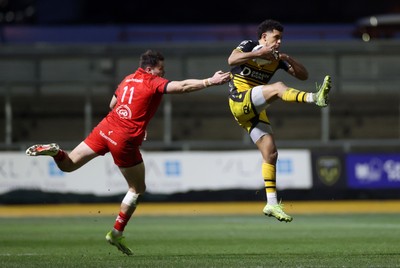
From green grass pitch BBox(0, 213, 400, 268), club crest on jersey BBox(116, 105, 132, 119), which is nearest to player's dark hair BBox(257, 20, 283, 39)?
A: club crest on jersey BBox(116, 105, 132, 119)

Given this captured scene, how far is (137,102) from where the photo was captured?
11.9m

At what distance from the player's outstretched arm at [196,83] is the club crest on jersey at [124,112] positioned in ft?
2.32

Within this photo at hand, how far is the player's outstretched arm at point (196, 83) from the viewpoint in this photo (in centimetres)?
1085

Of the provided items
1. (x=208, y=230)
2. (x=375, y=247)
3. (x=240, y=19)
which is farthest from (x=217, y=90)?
(x=375, y=247)

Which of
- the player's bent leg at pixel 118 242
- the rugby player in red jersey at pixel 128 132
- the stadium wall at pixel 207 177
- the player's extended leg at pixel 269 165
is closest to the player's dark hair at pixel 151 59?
the rugby player in red jersey at pixel 128 132

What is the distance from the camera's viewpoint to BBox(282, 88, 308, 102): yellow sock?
11.3 meters

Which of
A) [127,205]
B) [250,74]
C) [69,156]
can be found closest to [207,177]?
[250,74]

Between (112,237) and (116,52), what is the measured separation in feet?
52.2

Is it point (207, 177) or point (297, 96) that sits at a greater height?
point (297, 96)

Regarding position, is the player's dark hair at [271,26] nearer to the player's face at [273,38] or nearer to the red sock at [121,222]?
the player's face at [273,38]

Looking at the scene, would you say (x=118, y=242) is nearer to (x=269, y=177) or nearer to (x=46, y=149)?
(x=46, y=149)

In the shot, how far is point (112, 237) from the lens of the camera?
12.2m

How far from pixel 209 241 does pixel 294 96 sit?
4111mm

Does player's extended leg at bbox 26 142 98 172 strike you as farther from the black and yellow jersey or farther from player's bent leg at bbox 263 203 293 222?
player's bent leg at bbox 263 203 293 222
